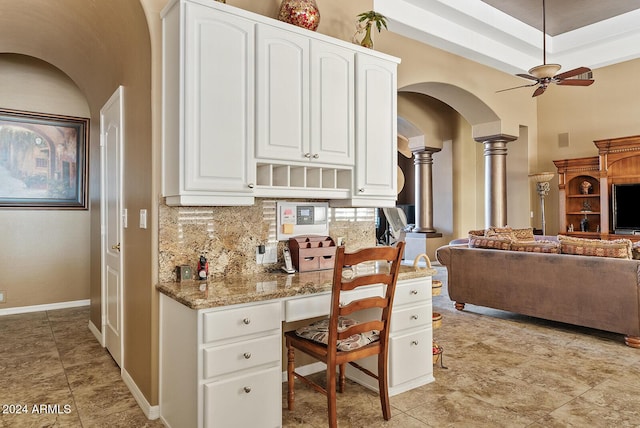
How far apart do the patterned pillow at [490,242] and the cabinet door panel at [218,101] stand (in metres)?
3.31

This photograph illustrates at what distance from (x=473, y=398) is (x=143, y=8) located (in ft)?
10.1

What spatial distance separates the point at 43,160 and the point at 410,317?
178 inches

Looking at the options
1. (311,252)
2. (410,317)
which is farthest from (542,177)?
(311,252)

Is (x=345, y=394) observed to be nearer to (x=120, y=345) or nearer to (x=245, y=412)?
(x=245, y=412)

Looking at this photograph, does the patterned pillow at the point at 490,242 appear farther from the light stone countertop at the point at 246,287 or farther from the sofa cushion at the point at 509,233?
the light stone countertop at the point at 246,287

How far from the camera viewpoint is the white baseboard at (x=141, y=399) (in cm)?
243

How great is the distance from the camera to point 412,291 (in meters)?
2.76

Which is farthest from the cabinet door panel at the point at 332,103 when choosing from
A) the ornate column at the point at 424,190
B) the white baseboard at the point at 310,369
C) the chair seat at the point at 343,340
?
the ornate column at the point at 424,190

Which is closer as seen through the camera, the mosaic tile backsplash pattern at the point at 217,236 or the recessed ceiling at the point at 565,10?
the mosaic tile backsplash pattern at the point at 217,236

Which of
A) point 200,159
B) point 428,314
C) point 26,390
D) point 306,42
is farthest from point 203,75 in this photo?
point 26,390

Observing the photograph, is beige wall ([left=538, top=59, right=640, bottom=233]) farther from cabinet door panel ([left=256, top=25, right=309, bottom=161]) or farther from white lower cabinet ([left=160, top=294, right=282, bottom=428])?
white lower cabinet ([left=160, top=294, right=282, bottom=428])

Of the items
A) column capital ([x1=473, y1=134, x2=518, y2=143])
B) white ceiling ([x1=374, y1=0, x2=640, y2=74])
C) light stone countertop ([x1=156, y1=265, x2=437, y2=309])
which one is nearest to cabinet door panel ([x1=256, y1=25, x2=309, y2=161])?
light stone countertop ([x1=156, y1=265, x2=437, y2=309])

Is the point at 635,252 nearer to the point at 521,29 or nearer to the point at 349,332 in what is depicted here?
the point at 349,332

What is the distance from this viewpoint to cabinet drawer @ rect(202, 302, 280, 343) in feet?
6.53
